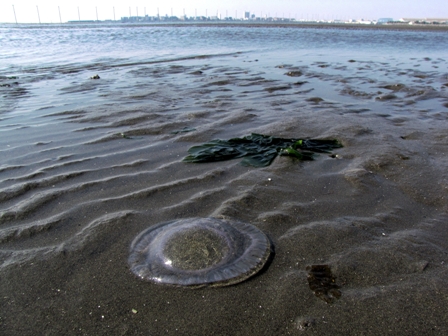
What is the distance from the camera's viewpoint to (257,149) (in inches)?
174

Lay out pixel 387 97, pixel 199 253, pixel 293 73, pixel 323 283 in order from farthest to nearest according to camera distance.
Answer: pixel 293 73 → pixel 387 97 → pixel 199 253 → pixel 323 283

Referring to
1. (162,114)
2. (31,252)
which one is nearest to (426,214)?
(31,252)

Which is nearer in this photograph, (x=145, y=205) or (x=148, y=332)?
(x=148, y=332)

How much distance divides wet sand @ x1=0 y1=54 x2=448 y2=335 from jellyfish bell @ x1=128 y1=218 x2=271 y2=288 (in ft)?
0.28

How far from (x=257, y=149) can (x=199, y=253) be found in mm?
2172

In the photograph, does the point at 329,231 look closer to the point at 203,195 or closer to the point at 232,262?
the point at 232,262

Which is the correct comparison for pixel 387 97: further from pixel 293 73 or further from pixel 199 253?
pixel 199 253

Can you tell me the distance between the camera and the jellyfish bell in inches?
90.9

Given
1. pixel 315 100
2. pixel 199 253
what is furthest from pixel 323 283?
pixel 315 100

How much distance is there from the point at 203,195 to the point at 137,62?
446 inches

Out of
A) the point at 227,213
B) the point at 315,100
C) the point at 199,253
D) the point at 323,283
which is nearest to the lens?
the point at 323,283

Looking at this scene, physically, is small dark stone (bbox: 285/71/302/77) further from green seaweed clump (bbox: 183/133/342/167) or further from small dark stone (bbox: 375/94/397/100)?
green seaweed clump (bbox: 183/133/342/167)

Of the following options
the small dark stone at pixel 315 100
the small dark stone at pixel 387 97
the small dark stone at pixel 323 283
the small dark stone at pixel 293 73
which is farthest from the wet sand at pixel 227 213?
the small dark stone at pixel 293 73

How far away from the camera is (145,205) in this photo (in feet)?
10.5
